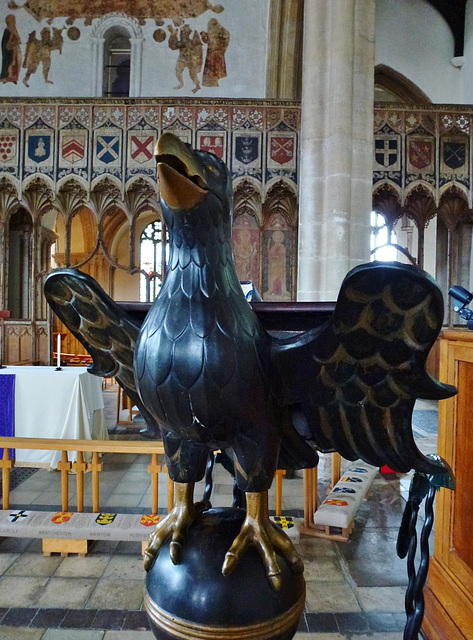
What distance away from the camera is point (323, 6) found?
518 centimetres

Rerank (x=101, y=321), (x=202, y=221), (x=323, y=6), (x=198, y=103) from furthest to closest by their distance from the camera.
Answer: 1. (x=198, y=103)
2. (x=323, y=6)
3. (x=101, y=321)
4. (x=202, y=221)

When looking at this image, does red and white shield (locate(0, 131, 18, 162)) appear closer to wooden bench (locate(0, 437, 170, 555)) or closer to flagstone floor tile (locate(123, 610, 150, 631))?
wooden bench (locate(0, 437, 170, 555))

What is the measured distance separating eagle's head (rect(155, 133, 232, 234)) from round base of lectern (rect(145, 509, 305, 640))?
0.59 metres

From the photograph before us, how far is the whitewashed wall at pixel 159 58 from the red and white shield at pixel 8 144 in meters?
3.01

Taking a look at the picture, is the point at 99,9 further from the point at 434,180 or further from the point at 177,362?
the point at 177,362

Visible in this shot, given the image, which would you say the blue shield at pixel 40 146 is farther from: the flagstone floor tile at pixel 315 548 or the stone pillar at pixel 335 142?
the flagstone floor tile at pixel 315 548

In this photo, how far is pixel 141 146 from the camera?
6730 millimetres

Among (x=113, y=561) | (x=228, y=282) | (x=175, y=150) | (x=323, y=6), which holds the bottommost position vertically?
(x=113, y=561)

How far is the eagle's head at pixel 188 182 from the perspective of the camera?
625 millimetres

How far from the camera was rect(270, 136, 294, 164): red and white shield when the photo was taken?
664cm

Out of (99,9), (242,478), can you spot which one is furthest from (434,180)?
(99,9)

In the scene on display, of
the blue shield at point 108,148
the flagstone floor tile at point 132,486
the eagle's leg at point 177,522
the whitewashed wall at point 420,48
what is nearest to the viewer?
the eagle's leg at point 177,522

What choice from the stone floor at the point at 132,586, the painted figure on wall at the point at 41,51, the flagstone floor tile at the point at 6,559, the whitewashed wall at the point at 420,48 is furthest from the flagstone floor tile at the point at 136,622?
the whitewashed wall at the point at 420,48

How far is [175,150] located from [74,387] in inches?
148
